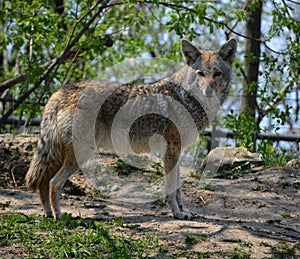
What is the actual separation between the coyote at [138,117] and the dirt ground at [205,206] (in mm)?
405

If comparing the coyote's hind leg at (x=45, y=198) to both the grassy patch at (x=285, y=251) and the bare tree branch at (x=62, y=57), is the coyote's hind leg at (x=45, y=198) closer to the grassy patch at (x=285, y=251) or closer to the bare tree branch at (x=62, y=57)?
the grassy patch at (x=285, y=251)

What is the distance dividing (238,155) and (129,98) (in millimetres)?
2322

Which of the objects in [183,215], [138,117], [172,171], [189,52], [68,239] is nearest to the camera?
[68,239]

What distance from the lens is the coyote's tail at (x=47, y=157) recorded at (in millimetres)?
5301

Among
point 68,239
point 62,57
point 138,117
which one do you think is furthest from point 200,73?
point 62,57

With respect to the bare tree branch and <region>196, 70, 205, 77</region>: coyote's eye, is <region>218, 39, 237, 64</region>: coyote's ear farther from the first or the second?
the bare tree branch

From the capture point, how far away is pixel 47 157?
5.33 metres

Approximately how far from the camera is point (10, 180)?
21.9 feet

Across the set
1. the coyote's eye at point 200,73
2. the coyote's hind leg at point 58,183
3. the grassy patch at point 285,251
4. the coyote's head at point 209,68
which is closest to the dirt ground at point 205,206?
the grassy patch at point 285,251

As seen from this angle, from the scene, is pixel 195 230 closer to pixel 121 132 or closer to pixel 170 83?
pixel 121 132

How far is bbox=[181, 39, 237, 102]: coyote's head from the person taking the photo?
232 inches

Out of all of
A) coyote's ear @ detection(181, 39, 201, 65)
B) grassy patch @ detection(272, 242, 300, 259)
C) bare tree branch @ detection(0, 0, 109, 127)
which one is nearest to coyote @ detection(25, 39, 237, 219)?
coyote's ear @ detection(181, 39, 201, 65)

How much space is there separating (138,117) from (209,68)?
1.05 m

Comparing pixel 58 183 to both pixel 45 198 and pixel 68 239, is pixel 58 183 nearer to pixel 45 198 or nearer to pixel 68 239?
pixel 45 198
